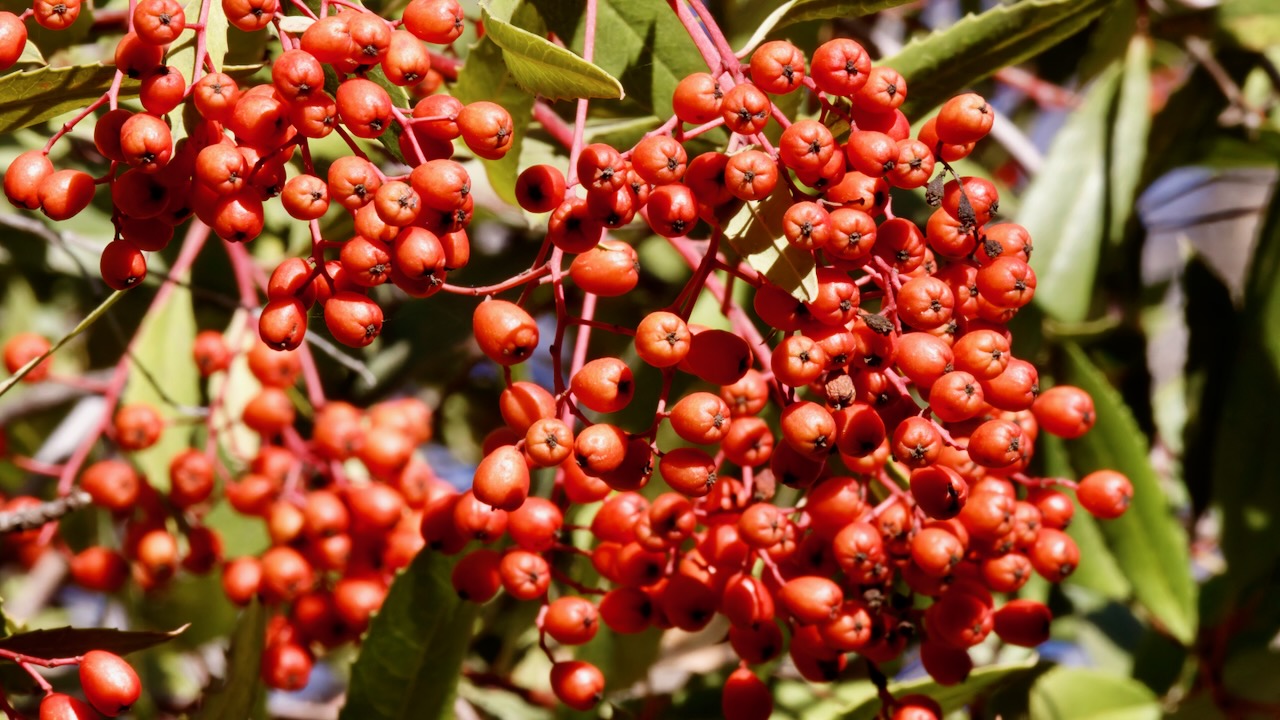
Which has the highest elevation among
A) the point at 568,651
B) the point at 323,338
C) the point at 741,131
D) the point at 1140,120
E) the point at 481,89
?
the point at 741,131

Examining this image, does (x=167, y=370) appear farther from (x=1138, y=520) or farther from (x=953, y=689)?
(x=1138, y=520)

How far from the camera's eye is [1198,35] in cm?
259

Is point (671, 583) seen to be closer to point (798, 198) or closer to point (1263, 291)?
point (798, 198)

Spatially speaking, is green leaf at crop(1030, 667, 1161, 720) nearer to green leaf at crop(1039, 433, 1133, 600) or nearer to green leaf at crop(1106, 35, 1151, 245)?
green leaf at crop(1039, 433, 1133, 600)

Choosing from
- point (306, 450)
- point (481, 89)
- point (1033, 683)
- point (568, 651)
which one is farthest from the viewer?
point (568, 651)

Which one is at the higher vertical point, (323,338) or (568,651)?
(323,338)

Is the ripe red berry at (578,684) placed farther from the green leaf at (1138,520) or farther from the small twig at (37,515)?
the green leaf at (1138,520)

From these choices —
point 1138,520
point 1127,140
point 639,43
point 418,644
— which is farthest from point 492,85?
point 1138,520

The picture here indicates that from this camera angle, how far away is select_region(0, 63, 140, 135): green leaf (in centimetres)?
136

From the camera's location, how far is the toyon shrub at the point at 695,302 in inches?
51.8

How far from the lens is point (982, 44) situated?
1.78 m

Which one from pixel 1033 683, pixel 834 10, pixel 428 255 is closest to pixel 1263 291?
pixel 1033 683

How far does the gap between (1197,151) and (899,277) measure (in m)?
1.66

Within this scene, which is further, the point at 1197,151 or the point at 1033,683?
the point at 1197,151
